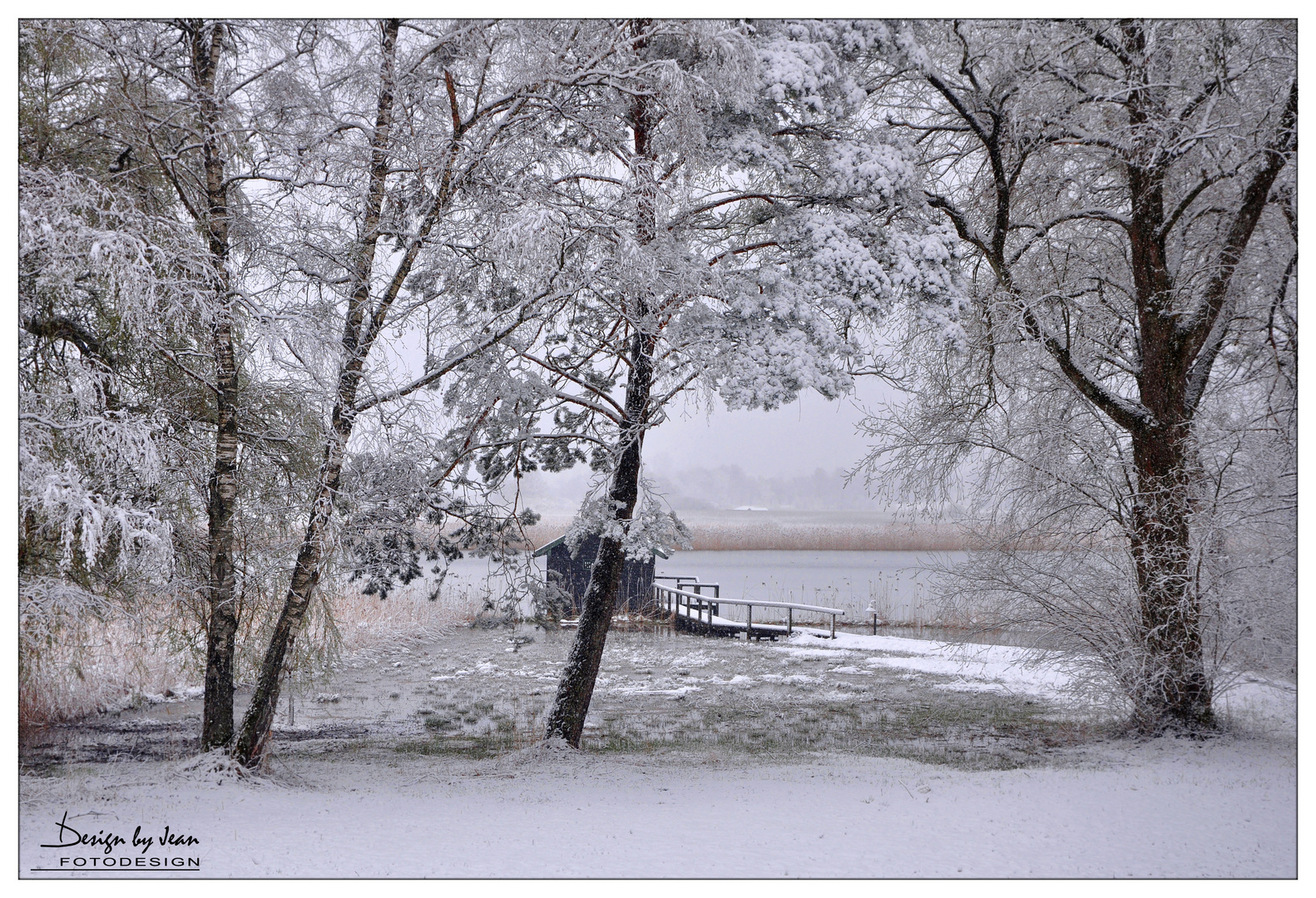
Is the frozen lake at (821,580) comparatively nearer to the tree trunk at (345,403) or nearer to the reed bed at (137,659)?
the reed bed at (137,659)

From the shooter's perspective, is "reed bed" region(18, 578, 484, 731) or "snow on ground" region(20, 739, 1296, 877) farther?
"reed bed" region(18, 578, 484, 731)

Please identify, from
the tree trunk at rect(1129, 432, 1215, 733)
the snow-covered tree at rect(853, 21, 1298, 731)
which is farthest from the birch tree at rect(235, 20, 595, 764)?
the tree trunk at rect(1129, 432, 1215, 733)

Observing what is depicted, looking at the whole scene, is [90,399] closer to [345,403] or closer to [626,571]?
[345,403]

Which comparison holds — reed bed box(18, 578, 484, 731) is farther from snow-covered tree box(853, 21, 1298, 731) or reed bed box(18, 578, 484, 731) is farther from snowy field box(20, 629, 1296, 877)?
snow-covered tree box(853, 21, 1298, 731)

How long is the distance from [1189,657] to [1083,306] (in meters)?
3.08

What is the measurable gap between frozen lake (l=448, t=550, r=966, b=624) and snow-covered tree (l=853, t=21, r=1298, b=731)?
21.7ft

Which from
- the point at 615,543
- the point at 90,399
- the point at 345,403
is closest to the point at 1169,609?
the point at 615,543

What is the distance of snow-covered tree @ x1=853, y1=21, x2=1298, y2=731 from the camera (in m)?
5.84

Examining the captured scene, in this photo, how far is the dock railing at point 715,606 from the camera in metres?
→ 15.1

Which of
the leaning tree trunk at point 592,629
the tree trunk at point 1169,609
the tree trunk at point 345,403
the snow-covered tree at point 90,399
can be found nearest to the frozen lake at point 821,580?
the leaning tree trunk at point 592,629

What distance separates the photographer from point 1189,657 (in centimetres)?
635

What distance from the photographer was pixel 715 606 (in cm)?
1616

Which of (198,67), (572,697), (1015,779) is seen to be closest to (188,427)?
(198,67)

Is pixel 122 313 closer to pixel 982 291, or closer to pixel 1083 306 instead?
pixel 982 291
